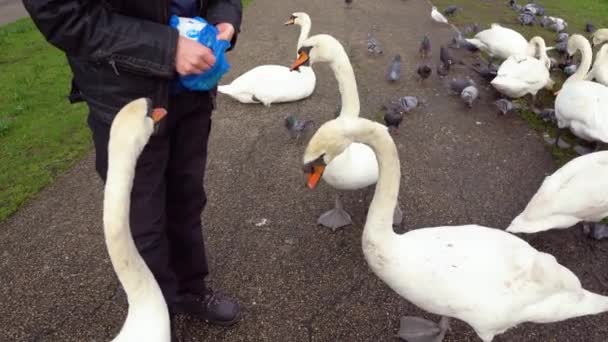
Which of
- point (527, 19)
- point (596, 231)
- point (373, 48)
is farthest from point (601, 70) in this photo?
point (527, 19)

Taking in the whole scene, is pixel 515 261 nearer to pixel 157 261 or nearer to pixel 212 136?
pixel 157 261

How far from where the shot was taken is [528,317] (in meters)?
2.82

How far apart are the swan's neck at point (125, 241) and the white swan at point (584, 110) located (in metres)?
5.20

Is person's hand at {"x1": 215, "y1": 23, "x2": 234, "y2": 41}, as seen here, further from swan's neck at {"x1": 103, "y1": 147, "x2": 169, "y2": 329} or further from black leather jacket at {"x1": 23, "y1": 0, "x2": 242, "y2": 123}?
swan's neck at {"x1": 103, "y1": 147, "x2": 169, "y2": 329}

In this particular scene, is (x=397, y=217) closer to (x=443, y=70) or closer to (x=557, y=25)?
(x=443, y=70)

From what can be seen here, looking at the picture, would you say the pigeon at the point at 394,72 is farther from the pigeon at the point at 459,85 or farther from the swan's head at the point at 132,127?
the swan's head at the point at 132,127

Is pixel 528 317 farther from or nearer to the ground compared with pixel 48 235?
farther from the ground

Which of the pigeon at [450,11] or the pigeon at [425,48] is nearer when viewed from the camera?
the pigeon at [425,48]

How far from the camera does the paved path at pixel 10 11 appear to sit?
11550mm

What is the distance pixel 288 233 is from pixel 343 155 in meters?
0.92

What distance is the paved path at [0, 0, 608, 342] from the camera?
11.1 feet

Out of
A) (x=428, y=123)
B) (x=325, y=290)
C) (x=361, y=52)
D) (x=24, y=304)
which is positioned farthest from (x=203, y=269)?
(x=361, y=52)

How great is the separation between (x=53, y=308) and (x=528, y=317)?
3377 millimetres

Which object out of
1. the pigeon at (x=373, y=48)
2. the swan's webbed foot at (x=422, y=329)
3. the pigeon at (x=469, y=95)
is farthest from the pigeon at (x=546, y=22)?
the swan's webbed foot at (x=422, y=329)
